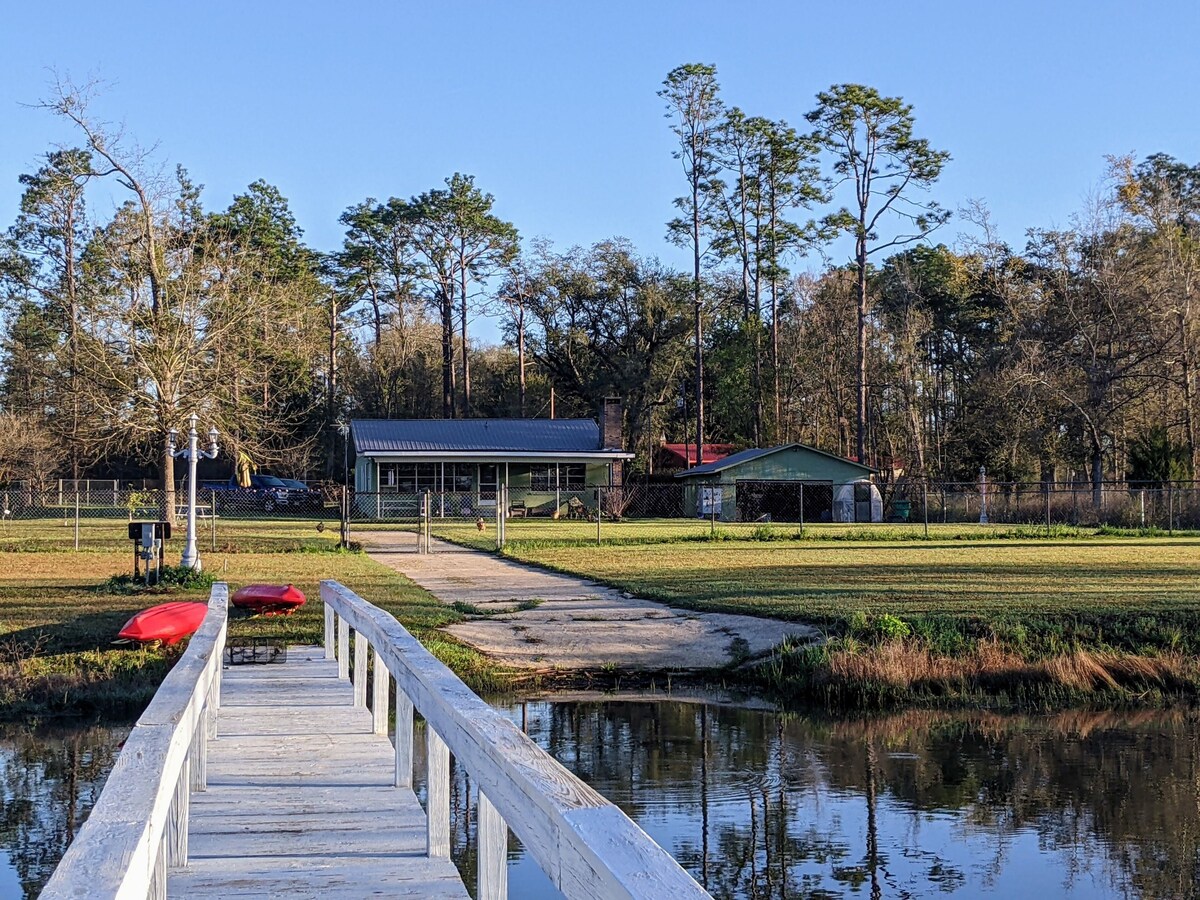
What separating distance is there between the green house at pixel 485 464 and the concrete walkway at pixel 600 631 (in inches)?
1238

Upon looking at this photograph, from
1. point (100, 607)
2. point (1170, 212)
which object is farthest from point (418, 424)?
point (100, 607)

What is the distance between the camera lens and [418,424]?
187 feet

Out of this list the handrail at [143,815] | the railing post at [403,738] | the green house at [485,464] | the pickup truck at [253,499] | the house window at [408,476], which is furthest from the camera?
the house window at [408,476]

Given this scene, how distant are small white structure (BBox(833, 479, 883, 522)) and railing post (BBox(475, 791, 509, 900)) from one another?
4926 centimetres

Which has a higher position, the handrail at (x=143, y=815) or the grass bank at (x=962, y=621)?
the handrail at (x=143, y=815)

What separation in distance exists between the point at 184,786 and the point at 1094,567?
2250 centimetres

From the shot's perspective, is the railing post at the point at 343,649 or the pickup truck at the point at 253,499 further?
the pickup truck at the point at 253,499

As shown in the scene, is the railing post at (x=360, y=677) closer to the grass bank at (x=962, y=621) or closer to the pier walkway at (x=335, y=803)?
the pier walkway at (x=335, y=803)

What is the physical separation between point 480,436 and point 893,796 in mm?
45873

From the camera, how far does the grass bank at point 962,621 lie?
Answer: 47.5 feet

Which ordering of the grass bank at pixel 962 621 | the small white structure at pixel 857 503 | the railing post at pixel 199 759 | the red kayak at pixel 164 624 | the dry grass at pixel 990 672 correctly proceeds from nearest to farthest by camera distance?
the railing post at pixel 199 759
the red kayak at pixel 164 624
the dry grass at pixel 990 672
the grass bank at pixel 962 621
the small white structure at pixel 857 503

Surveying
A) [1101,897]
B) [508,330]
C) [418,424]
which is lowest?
[1101,897]

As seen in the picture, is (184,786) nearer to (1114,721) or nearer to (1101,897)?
(1101,897)

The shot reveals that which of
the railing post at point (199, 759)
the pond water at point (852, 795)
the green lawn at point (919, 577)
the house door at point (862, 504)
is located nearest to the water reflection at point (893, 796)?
the pond water at point (852, 795)
